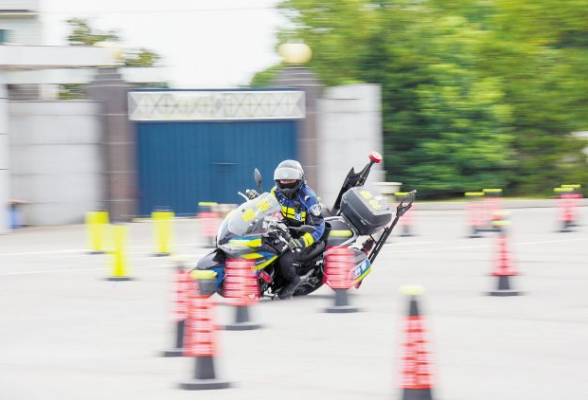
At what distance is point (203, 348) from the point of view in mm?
8242

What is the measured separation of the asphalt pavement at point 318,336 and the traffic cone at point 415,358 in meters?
0.48

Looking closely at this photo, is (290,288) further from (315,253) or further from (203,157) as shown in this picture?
(203,157)

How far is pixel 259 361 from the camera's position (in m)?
9.36

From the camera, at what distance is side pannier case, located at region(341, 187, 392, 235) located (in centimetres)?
1366

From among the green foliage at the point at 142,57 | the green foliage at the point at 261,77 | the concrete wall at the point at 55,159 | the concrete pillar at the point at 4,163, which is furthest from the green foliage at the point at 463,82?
the green foliage at the point at 142,57

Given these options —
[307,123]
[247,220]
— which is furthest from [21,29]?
[247,220]

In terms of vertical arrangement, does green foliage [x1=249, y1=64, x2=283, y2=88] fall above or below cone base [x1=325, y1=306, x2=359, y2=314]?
above

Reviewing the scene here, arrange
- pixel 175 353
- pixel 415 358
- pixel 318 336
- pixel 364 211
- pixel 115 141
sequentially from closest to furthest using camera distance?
pixel 415 358, pixel 175 353, pixel 318 336, pixel 364 211, pixel 115 141

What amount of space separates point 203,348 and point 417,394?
1750 mm

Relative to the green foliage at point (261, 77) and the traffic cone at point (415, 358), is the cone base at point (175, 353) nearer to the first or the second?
the traffic cone at point (415, 358)

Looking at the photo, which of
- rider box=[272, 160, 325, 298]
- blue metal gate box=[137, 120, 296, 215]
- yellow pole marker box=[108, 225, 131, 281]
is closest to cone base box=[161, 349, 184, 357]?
rider box=[272, 160, 325, 298]

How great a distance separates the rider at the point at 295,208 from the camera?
1304cm

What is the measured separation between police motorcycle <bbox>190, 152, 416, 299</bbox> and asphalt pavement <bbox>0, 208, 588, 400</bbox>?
0.32m

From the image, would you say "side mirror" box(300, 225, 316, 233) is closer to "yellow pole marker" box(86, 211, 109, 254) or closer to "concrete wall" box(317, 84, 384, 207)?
"yellow pole marker" box(86, 211, 109, 254)
